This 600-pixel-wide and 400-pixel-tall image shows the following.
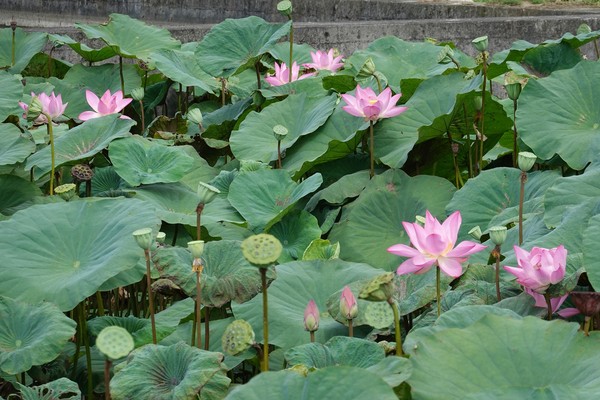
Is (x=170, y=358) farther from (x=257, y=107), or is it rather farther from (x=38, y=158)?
(x=257, y=107)

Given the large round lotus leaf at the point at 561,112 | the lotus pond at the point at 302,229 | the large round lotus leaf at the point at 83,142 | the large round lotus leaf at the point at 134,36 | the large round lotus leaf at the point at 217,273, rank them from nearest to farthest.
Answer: the lotus pond at the point at 302,229, the large round lotus leaf at the point at 217,273, the large round lotus leaf at the point at 561,112, the large round lotus leaf at the point at 83,142, the large round lotus leaf at the point at 134,36

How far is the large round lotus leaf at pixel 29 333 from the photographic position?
1.48m

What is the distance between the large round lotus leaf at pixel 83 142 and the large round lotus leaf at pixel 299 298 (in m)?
0.71

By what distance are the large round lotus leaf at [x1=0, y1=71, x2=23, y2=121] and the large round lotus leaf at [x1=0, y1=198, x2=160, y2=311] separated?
675mm

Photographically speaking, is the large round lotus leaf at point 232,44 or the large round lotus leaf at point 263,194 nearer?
the large round lotus leaf at point 263,194

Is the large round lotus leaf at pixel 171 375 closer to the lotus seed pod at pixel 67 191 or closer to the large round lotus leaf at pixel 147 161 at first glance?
the lotus seed pod at pixel 67 191

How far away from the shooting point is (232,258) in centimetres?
168

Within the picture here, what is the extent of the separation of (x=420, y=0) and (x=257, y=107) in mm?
6490

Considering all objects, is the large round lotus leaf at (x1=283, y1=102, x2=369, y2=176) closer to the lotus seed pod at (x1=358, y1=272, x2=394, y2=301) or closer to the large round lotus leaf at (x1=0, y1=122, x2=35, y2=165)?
the large round lotus leaf at (x1=0, y1=122, x2=35, y2=165)

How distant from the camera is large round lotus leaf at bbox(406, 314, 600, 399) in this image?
3.88ft

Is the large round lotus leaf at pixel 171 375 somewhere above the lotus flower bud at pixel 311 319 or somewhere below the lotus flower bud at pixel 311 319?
below

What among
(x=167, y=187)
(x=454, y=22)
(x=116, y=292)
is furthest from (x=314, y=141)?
(x=454, y=22)

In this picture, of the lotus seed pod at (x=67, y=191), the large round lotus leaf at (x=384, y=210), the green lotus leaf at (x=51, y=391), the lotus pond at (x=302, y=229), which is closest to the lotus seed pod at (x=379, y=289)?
the lotus pond at (x=302, y=229)

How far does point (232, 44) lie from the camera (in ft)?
9.57
